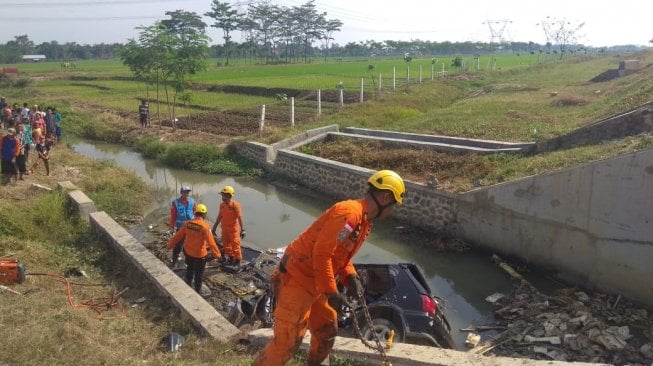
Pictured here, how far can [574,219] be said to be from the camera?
898cm

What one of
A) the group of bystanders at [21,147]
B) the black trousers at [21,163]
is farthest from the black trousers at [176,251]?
the black trousers at [21,163]

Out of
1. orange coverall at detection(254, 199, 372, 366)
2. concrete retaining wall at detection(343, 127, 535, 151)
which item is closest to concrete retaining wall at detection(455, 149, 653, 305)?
concrete retaining wall at detection(343, 127, 535, 151)

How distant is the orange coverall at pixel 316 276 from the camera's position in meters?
3.77

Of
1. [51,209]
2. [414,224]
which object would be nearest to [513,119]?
[414,224]

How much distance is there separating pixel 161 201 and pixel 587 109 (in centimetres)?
1605

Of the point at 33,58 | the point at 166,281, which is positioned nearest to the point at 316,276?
the point at 166,281

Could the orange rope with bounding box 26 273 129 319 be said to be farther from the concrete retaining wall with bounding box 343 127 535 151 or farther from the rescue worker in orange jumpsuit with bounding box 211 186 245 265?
the concrete retaining wall with bounding box 343 127 535 151

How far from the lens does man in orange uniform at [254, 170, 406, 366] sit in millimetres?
3783

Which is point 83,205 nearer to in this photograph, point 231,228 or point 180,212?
point 180,212

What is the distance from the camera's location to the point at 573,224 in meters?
8.98

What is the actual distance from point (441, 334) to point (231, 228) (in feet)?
13.7

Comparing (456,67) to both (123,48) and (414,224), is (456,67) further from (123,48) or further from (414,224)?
(414,224)

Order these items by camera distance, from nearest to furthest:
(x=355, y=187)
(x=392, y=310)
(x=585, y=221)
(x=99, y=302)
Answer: (x=392, y=310), (x=99, y=302), (x=585, y=221), (x=355, y=187)

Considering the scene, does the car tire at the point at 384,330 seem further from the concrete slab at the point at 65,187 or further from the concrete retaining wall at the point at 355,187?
the concrete slab at the point at 65,187
